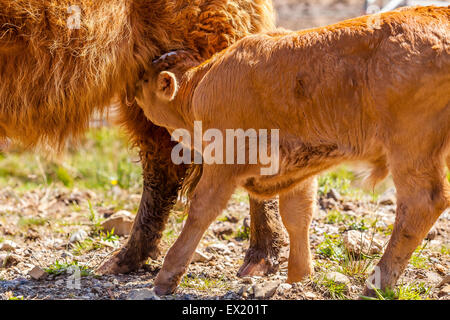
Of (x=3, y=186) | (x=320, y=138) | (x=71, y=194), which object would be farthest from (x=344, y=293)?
(x=3, y=186)

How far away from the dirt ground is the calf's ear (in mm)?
1112

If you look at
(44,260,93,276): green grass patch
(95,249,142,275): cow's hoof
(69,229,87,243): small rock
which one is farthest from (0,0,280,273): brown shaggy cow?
(69,229,87,243): small rock

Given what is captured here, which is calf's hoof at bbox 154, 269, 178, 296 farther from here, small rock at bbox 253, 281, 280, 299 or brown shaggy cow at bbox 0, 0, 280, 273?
brown shaggy cow at bbox 0, 0, 280, 273

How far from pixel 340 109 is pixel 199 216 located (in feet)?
3.08

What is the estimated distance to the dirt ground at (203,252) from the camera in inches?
150

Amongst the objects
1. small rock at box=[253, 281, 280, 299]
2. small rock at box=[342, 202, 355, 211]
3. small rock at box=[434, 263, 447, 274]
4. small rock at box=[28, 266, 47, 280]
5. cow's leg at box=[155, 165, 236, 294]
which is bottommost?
small rock at box=[28, 266, 47, 280]

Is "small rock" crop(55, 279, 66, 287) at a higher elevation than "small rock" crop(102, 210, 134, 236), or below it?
below

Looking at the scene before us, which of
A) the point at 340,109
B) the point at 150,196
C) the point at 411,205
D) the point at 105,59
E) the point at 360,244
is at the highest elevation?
the point at 105,59

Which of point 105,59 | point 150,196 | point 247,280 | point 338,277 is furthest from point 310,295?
point 105,59

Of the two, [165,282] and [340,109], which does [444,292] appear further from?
[165,282]

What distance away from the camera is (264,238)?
468cm

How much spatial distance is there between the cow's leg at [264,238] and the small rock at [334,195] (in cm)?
132

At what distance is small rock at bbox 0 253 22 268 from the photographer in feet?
15.0

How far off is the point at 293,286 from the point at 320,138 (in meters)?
0.84
